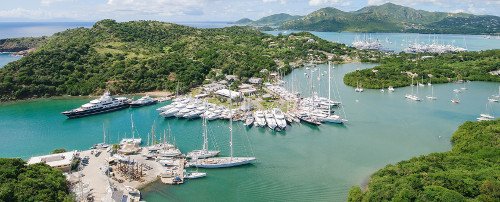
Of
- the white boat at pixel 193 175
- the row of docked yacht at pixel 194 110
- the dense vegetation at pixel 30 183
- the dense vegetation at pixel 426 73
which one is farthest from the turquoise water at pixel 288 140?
the dense vegetation at pixel 426 73

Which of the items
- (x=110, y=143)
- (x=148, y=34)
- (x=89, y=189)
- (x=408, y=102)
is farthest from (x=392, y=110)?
(x=148, y=34)

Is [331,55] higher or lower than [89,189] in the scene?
higher

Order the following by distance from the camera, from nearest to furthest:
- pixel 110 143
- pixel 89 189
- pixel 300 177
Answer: pixel 89 189 → pixel 300 177 → pixel 110 143

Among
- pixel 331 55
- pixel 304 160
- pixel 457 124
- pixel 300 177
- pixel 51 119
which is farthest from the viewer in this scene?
pixel 331 55

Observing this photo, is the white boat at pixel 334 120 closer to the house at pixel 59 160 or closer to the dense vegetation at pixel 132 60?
the dense vegetation at pixel 132 60

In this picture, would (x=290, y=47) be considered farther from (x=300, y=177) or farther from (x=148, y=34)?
(x=300, y=177)

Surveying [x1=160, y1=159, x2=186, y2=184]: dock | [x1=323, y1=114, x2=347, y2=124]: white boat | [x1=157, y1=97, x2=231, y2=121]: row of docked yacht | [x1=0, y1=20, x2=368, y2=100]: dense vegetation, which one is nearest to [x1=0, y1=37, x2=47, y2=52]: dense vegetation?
[x1=0, y1=20, x2=368, y2=100]: dense vegetation

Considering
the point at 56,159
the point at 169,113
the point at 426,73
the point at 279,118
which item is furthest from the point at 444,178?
the point at 426,73
